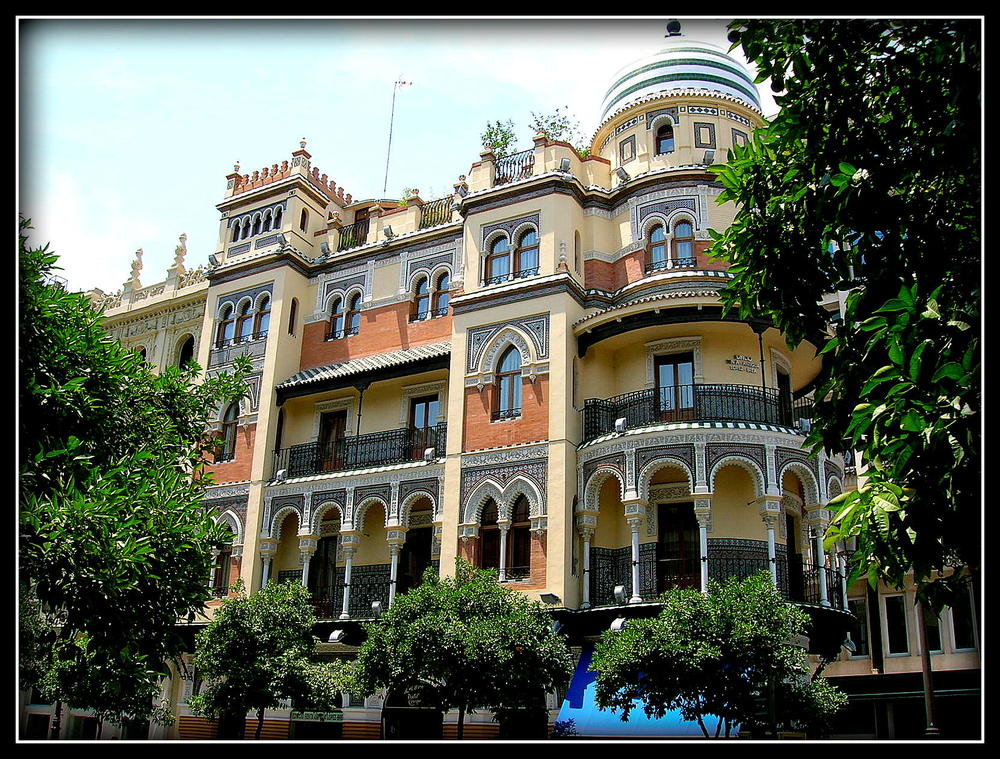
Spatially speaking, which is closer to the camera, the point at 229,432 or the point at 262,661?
the point at 262,661

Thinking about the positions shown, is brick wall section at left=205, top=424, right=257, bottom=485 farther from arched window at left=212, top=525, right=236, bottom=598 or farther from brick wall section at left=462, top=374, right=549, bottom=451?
brick wall section at left=462, top=374, right=549, bottom=451

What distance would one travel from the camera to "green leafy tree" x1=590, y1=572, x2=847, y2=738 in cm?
1645

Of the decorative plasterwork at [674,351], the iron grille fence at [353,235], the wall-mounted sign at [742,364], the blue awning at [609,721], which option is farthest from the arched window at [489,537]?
the iron grille fence at [353,235]

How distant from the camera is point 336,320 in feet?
96.1

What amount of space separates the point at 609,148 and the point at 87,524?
1984cm

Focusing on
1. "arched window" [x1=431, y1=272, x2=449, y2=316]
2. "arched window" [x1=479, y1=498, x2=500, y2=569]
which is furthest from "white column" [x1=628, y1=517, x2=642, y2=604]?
"arched window" [x1=431, y1=272, x2=449, y2=316]

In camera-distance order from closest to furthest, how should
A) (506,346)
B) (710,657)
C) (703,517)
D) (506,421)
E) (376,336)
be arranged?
(710,657)
(703,517)
(506,421)
(506,346)
(376,336)

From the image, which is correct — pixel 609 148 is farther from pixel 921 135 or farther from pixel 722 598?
pixel 921 135

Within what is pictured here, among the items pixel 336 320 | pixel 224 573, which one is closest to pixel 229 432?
pixel 224 573

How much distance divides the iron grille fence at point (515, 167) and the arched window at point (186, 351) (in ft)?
43.4

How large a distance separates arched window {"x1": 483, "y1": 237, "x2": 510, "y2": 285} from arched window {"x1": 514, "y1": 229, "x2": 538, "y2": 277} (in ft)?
1.04

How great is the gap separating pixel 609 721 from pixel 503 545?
16.3ft

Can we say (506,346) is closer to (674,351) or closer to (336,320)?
(674,351)
